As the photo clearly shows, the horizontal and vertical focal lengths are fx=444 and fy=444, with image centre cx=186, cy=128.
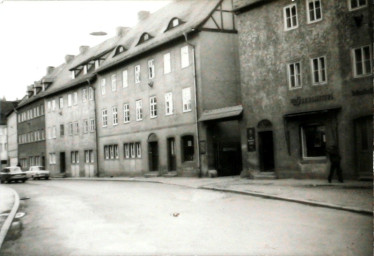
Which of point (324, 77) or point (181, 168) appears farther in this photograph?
point (181, 168)

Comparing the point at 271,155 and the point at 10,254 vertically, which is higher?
the point at 271,155

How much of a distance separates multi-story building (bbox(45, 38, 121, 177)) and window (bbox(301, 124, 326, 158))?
24743 millimetres

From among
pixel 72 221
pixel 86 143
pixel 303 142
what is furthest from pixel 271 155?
pixel 86 143

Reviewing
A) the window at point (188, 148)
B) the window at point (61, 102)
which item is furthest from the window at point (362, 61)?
the window at point (61, 102)

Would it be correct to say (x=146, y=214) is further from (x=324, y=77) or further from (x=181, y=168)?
(x=181, y=168)

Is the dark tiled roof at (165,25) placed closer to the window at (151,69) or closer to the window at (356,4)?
the window at (151,69)

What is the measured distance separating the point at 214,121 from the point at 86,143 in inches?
809

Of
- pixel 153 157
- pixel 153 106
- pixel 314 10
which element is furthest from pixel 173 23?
pixel 314 10

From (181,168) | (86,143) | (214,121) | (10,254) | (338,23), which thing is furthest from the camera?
(86,143)

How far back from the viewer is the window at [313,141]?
2009 cm

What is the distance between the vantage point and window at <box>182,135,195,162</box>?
93.5ft

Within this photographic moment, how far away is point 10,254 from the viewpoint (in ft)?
27.7

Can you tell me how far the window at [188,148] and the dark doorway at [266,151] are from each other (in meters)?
6.27

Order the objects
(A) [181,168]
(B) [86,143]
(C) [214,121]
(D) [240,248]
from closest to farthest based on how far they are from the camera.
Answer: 1. (D) [240,248]
2. (C) [214,121]
3. (A) [181,168]
4. (B) [86,143]
